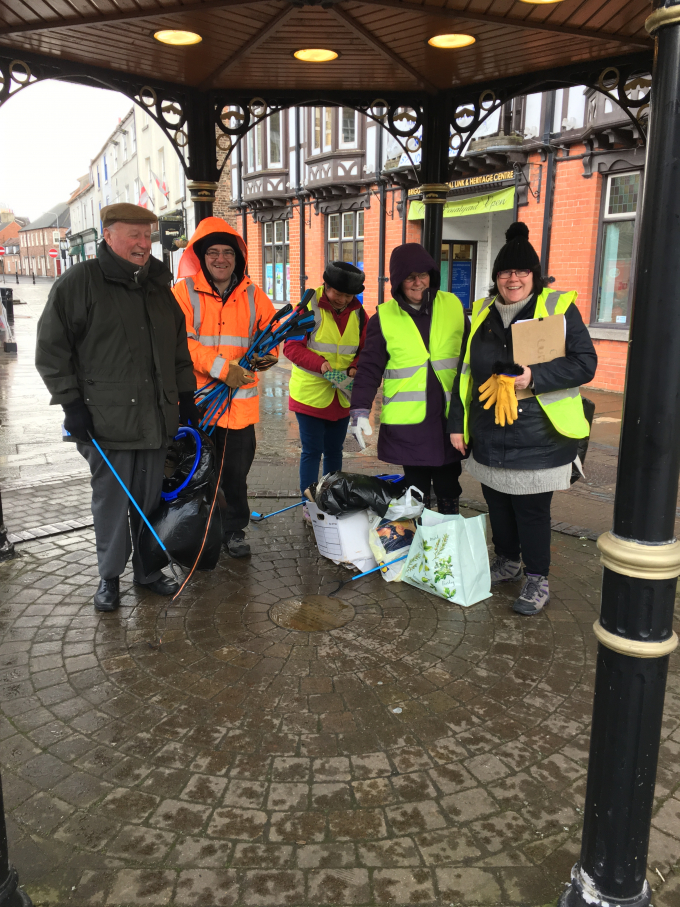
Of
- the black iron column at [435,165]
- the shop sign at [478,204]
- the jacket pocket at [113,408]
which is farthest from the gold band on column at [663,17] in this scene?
the shop sign at [478,204]

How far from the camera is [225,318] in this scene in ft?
13.8

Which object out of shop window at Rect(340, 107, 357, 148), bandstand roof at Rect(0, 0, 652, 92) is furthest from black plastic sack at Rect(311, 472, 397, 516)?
shop window at Rect(340, 107, 357, 148)

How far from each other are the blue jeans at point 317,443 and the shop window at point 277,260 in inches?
600

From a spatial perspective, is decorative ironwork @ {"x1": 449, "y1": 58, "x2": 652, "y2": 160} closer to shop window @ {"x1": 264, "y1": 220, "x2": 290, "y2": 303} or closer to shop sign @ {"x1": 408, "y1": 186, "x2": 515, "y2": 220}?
shop sign @ {"x1": 408, "y1": 186, "x2": 515, "y2": 220}

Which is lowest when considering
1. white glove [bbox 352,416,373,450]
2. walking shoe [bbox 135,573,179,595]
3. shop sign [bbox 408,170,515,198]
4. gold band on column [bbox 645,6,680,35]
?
walking shoe [bbox 135,573,179,595]

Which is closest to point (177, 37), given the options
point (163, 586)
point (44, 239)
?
point (163, 586)

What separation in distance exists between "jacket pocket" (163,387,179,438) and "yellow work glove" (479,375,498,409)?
5.41ft

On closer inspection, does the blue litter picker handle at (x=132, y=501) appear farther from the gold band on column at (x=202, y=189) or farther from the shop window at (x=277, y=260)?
the shop window at (x=277, y=260)

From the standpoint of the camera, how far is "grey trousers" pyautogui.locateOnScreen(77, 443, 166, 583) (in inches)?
145

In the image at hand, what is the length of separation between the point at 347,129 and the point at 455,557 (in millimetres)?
14601

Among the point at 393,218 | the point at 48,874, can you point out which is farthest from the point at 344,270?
the point at 393,218

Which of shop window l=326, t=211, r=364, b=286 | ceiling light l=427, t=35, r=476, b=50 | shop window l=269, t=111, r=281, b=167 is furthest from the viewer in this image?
shop window l=269, t=111, r=281, b=167

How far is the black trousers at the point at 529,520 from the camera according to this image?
145 inches

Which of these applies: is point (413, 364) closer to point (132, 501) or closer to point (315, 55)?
point (132, 501)
